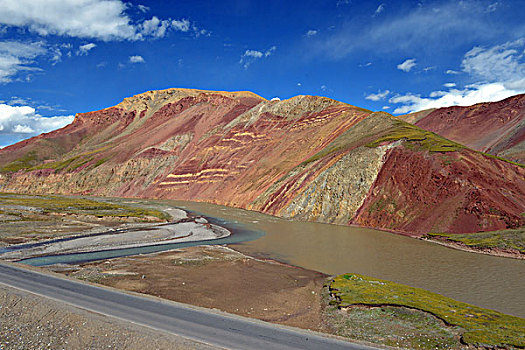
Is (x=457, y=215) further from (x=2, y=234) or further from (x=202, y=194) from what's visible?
(x=202, y=194)

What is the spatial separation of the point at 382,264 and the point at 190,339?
22732 mm

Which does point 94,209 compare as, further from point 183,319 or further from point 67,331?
point 183,319

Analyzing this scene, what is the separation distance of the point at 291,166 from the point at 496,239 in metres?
51.7

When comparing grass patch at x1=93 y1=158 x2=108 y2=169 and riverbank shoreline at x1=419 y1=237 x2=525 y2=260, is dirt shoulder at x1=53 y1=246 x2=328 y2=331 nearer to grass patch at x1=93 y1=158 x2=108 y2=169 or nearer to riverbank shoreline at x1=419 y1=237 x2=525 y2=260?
riverbank shoreline at x1=419 y1=237 x2=525 y2=260

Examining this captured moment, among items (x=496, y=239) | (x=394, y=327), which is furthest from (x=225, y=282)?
(x=496, y=239)

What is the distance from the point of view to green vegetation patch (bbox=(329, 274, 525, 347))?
44.5 ft

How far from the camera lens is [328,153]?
74312mm

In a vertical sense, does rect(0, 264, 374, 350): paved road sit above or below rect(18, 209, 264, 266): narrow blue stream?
above

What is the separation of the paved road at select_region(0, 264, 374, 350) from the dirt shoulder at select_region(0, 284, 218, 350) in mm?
875

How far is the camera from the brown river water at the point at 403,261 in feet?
74.8

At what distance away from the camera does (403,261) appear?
103 ft

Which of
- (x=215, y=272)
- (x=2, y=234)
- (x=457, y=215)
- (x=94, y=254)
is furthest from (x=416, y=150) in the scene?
(x=2, y=234)

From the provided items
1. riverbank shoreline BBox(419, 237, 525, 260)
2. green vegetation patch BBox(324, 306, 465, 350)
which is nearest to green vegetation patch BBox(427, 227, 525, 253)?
riverbank shoreline BBox(419, 237, 525, 260)

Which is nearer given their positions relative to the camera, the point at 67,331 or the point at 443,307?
the point at 67,331
